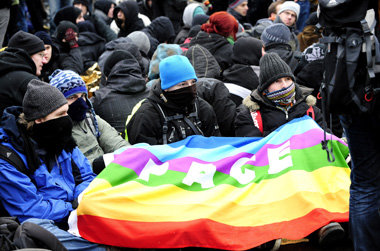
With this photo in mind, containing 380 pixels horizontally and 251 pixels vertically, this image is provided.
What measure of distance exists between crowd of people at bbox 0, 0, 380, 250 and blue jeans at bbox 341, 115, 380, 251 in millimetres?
434

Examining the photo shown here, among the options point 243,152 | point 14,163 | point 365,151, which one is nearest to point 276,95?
point 243,152

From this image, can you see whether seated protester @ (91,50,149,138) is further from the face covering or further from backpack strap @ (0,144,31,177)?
backpack strap @ (0,144,31,177)

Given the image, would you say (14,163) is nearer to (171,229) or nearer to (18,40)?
(171,229)

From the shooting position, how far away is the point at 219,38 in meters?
7.84

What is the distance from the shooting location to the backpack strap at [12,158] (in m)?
4.30

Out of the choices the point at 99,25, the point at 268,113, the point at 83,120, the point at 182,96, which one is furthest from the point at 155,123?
the point at 99,25

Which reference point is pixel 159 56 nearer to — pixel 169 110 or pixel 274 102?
pixel 169 110

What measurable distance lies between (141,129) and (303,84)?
6.68 feet

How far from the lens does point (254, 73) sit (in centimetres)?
671

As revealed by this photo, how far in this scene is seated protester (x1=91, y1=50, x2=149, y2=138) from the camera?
651 centimetres

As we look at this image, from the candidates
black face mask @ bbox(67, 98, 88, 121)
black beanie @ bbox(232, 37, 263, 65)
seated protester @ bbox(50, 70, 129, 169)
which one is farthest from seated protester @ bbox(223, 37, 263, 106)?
black face mask @ bbox(67, 98, 88, 121)

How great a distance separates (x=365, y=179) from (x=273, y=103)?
6.06ft

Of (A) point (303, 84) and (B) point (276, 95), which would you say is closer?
(B) point (276, 95)

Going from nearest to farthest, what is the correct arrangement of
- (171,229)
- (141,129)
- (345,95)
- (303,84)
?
(345,95) → (171,229) → (141,129) → (303,84)
